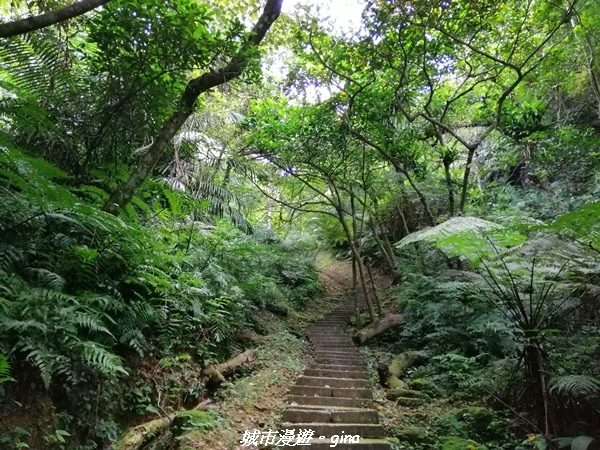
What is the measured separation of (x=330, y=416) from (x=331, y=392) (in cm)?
82

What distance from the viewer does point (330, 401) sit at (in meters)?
Answer: 4.90

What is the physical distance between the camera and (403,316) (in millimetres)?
8078

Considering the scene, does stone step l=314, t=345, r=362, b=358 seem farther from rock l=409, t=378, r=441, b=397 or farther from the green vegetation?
rock l=409, t=378, r=441, b=397

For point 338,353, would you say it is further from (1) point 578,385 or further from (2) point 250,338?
(1) point 578,385

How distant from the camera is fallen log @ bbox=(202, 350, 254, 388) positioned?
470cm

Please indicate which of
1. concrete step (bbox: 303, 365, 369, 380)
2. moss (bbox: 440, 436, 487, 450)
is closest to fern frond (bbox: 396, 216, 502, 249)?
moss (bbox: 440, 436, 487, 450)

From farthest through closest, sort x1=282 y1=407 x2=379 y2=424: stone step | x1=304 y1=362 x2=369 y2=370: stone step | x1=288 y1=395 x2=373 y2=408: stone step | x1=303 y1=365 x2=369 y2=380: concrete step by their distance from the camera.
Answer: x1=304 y1=362 x2=369 y2=370: stone step, x1=303 y1=365 x2=369 y2=380: concrete step, x1=288 y1=395 x2=373 y2=408: stone step, x1=282 y1=407 x2=379 y2=424: stone step

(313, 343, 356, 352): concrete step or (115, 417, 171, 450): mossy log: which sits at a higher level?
(313, 343, 356, 352): concrete step

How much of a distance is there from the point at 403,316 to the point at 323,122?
4.56 metres

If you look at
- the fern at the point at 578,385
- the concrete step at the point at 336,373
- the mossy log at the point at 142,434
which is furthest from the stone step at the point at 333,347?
the fern at the point at 578,385

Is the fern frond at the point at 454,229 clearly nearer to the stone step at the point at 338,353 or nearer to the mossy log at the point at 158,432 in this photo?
the mossy log at the point at 158,432

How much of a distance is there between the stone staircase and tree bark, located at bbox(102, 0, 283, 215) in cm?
309

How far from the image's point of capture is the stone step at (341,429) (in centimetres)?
402

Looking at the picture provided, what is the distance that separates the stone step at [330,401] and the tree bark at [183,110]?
10.5 feet
